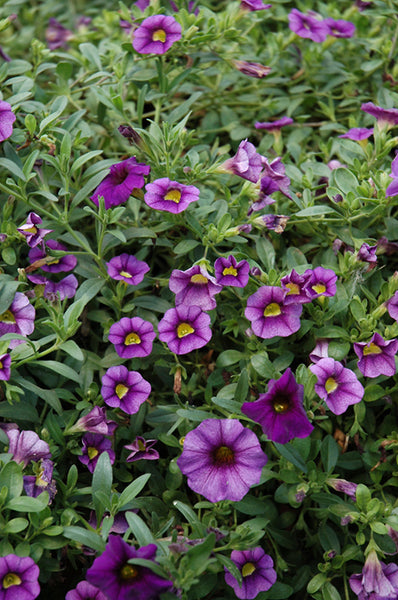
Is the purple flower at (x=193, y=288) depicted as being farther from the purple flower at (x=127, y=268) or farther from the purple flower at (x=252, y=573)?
the purple flower at (x=252, y=573)

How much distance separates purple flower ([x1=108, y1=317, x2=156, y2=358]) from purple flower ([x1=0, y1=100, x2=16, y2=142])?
0.60m

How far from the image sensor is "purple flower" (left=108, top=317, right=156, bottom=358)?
66.7 inches

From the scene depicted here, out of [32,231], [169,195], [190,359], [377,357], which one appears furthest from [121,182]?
[377,357]

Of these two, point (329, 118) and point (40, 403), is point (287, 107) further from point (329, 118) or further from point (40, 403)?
point (40, 403)

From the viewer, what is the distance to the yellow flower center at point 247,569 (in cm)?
149

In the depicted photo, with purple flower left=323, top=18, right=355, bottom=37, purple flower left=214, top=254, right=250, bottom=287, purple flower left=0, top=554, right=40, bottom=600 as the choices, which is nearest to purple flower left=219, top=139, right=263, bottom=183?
purple flower left=214, top=254, right=250, bottom=287

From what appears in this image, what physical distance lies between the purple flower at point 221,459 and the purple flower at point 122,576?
0.21m

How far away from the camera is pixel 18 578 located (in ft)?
4.44

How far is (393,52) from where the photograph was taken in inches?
95.3

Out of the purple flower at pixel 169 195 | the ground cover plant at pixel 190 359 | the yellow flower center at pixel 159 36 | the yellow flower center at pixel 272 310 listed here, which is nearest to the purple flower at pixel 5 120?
the ground cover plant at pixel 190 359

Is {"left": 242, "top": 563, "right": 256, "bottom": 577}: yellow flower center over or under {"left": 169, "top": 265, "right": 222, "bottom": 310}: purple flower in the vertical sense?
under

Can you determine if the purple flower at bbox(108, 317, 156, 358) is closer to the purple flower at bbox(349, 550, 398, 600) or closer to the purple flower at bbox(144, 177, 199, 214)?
the purple flower at bbox(144, 177, 199, 214)

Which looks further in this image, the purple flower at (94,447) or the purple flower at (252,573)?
the purple flower at (94,447)

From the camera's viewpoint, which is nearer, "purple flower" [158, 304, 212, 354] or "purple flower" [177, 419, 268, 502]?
"purple flower" [177, 419, 268, 502]
